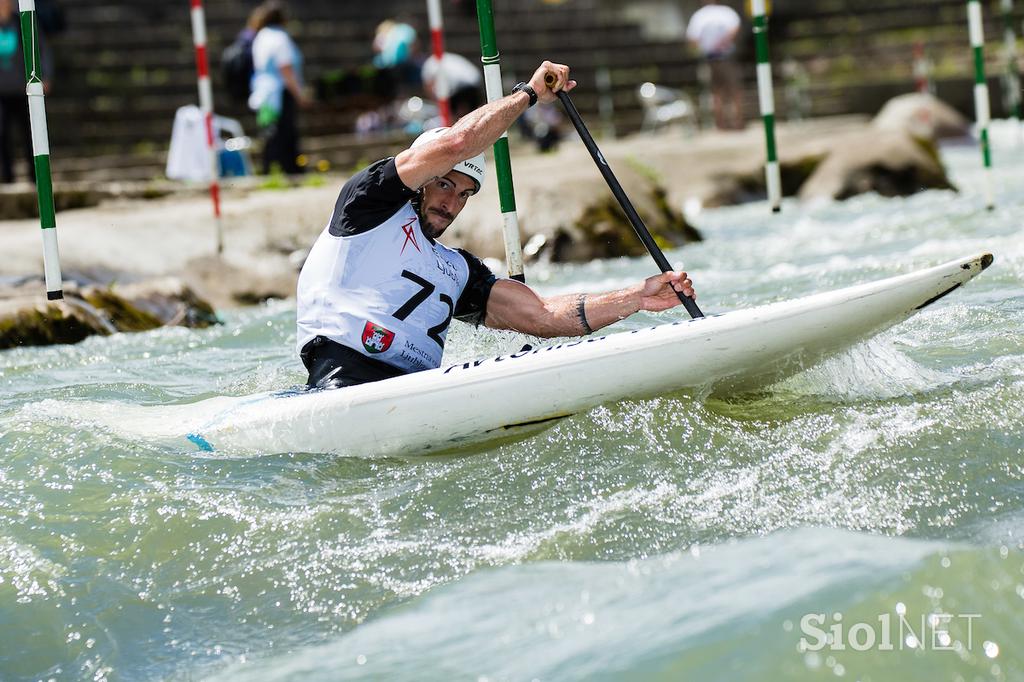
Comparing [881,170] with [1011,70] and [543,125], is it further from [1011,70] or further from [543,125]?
[1011,70]

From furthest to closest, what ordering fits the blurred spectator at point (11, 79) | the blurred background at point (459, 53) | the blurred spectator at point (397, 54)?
the blurred background at point (459, 53) < the blurred spectator at point (397, 54) < the blurred spectator at point (11, 79)

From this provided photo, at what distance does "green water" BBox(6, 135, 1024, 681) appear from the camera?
256 centimetres

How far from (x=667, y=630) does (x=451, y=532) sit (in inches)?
38.0

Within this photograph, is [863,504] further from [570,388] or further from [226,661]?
[226,661]

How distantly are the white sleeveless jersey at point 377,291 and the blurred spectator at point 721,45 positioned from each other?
32.3 ft

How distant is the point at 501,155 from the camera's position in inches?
212

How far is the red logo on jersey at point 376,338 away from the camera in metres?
4.28

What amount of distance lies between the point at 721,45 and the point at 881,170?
2.95 m

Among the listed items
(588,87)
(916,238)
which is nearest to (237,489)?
(916,238)

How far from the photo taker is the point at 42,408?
15.2 feet

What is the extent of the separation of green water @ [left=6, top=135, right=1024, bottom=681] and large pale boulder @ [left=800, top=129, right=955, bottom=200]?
255 inches

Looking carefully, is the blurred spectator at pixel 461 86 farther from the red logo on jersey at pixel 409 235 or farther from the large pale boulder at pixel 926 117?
the red logo on jersey at pixel 409 235

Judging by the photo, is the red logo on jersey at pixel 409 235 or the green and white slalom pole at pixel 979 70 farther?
the green and white slalom pole at pixel 979 70

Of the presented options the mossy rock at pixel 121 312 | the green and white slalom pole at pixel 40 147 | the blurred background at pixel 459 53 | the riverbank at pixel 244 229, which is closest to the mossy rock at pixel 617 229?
the riverbank at pixel 244 229
